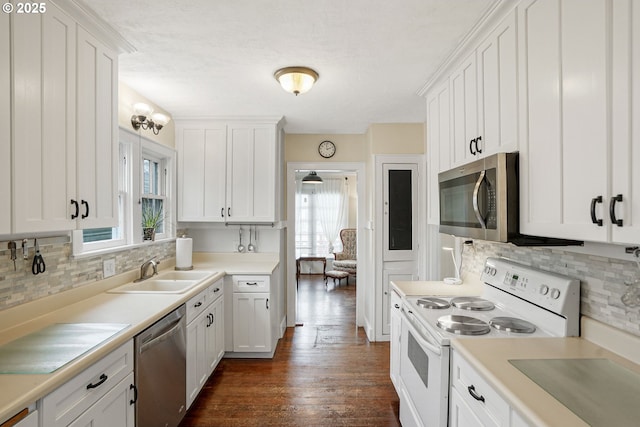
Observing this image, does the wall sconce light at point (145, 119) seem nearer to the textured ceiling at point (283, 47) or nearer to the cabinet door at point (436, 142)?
the textured ceiling at point (283, 47)

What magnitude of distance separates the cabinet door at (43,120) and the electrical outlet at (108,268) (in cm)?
87

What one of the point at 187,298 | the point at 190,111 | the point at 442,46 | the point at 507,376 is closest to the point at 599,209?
the point at 507,376

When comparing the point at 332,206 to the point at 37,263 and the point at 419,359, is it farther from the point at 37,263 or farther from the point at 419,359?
the point at 37,263

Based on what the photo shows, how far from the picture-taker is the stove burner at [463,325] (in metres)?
1.56

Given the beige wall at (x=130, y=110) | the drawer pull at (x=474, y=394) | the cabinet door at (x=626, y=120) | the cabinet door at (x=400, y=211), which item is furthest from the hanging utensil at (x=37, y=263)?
the cabinet door at (x=400, y=211)

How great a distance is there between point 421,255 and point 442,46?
90.4 inches

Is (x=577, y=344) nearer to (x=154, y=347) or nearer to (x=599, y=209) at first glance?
(x=599, y=209)

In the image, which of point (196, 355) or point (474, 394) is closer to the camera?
point (474, 394)

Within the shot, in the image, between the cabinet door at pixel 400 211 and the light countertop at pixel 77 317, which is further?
the cabinet door at pixel 400 211

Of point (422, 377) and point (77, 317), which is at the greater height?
point (77, 317)

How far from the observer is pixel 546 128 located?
1282 millimetres

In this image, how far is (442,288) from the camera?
95.7 inches

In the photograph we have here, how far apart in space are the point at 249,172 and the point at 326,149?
1085 millimetres

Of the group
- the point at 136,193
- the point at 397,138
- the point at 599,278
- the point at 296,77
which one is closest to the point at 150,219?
the point at 136,193
